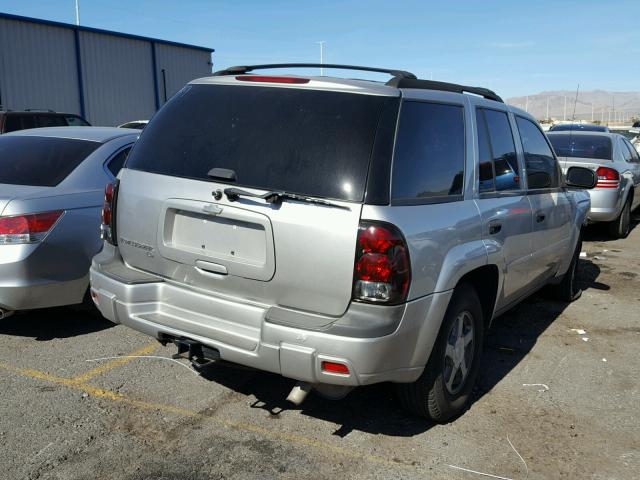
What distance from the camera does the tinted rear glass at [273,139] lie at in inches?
117

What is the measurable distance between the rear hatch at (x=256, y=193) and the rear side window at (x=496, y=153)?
1059 mm

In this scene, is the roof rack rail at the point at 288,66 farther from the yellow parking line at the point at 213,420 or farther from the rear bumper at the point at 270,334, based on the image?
the yellow parking line at the point at 213,420

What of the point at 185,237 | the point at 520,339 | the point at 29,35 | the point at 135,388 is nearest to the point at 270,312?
the point at 185,237

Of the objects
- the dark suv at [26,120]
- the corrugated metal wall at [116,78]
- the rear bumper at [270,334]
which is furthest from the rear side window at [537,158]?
the corrugated metal wall at [116,78]

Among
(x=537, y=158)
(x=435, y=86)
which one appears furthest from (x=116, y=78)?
(x=435, y=86)

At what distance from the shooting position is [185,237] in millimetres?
3312

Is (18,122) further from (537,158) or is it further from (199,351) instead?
(199,351)

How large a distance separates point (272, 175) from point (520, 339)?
308cm

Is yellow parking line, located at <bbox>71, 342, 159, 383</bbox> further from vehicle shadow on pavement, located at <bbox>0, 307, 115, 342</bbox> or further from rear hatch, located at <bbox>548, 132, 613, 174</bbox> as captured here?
rear hatch, located at <bbox>548, 132, 613, 174</bbox>

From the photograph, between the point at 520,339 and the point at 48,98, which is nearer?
the point at 520,339

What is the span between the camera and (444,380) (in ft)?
11.6

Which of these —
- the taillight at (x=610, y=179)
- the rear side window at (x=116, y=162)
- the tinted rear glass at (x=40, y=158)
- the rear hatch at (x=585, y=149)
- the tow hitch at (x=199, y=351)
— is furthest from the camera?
the rear hatch at (x=585, y=149)

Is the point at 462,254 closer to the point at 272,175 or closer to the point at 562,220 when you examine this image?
the point at 272,175

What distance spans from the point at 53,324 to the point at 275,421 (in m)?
2.55
